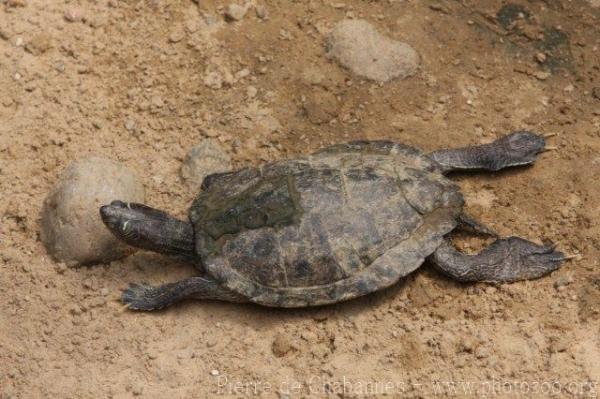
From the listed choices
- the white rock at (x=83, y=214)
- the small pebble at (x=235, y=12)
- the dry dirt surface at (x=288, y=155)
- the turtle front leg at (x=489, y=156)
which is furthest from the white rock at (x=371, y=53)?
the white rock at (x=83, y=214)

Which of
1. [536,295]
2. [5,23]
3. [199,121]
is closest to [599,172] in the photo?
[536,295]

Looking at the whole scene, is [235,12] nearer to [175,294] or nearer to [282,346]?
[175,294]

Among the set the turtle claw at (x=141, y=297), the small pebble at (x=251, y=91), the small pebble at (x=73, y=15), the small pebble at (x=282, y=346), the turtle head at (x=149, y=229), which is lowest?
the turtle claw at (x=141, y=297)

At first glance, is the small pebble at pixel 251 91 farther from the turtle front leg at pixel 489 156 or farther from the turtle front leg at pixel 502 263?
the turtle front leg at pixel 502 263

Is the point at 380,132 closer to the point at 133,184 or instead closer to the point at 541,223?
the point at 541,223

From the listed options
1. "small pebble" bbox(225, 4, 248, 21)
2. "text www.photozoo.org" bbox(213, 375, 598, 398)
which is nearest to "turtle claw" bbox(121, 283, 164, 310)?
"text www.photozoo.org" bbox(213, 375, 598, 398)

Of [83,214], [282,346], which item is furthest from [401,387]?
[83,214]
